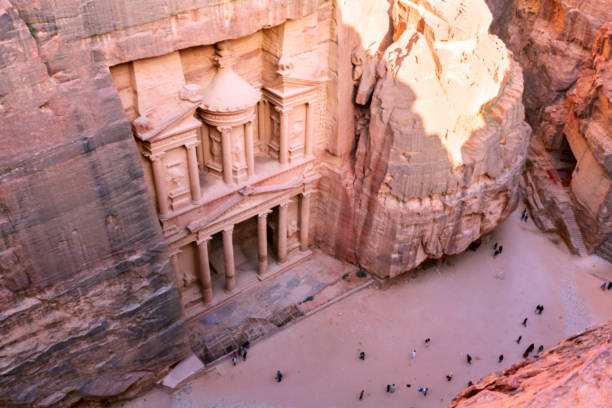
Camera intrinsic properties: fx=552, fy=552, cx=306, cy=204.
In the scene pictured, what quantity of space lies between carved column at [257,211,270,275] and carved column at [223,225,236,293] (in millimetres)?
1059

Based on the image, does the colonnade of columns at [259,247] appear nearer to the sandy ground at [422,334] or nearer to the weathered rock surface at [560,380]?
the sandy ground at [422,334]

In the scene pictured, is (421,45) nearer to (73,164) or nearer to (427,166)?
(427,166)

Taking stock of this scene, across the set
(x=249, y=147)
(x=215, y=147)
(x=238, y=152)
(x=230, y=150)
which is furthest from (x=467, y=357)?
(x=215, y=147)

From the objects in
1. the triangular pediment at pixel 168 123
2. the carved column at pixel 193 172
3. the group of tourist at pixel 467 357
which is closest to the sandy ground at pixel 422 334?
the group of tourist at pixel 467 357

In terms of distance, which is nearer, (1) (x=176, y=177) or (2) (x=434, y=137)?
(1) (x=176, y=177)

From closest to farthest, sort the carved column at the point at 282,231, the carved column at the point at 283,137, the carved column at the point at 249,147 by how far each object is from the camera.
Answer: the carved column at the point at 249,147 → the carved column at the point at 283,137 → the carved column at the point at 282,231

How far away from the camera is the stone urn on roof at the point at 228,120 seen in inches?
631

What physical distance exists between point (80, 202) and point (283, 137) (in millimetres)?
7740

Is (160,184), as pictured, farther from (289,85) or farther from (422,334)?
(422,334)

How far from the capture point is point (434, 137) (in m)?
17.8

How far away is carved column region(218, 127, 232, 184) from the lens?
658 inches

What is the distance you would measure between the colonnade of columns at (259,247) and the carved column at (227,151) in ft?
5.95

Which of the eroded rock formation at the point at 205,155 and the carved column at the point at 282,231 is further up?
the eroded rock formation at the point at 205,155

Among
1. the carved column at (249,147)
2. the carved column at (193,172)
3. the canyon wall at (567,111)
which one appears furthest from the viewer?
the canyon wall at (567,111)
